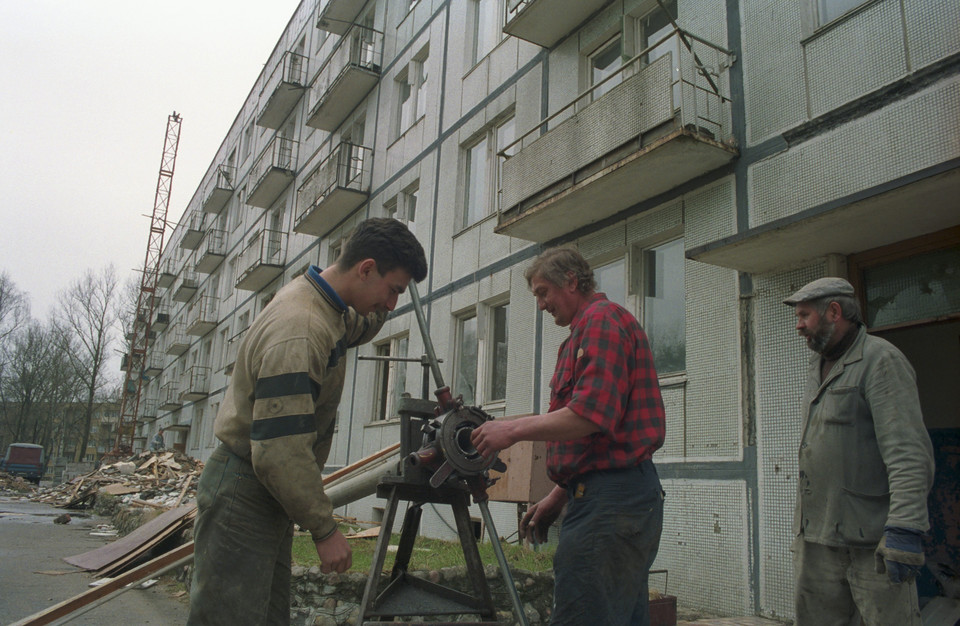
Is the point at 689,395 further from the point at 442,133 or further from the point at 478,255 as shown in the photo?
the point at 442,133

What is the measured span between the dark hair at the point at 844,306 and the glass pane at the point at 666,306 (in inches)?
145

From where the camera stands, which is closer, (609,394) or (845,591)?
(609,394)

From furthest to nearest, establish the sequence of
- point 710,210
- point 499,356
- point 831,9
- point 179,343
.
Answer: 1. point 179,343
2. point 499,356
3. point 710,210
4. point 831,9

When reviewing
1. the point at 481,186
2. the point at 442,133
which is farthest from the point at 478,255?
the point at 442,133

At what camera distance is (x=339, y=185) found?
52.7 ft

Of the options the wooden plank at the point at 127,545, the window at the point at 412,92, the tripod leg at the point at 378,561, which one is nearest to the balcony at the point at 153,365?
the window at the point at 412,92

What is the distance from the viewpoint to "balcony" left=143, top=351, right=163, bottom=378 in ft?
151

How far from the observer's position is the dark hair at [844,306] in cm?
333

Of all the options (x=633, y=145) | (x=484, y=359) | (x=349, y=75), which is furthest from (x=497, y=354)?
(x=349, y=75)

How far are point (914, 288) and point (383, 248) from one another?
4.67 m

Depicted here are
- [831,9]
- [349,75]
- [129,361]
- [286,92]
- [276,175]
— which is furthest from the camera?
[129,361]

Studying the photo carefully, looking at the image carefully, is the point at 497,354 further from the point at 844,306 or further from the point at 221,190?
the point at 221,190

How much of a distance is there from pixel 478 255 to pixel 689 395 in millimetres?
5375

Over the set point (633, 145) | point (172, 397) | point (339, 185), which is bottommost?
point (172, 397)
